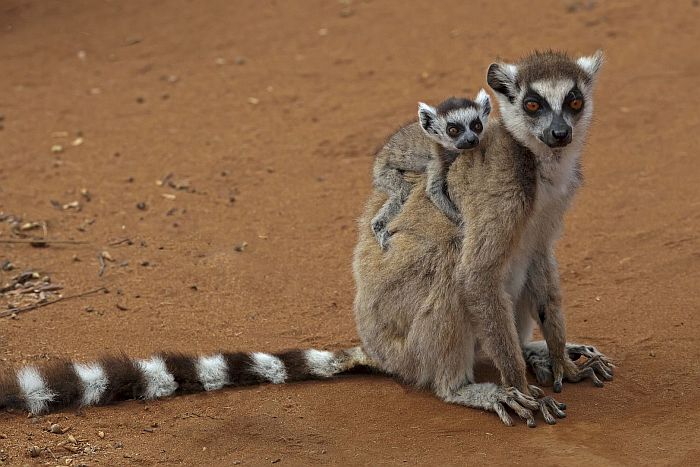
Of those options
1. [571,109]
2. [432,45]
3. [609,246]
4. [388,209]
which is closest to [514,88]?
[571,109]

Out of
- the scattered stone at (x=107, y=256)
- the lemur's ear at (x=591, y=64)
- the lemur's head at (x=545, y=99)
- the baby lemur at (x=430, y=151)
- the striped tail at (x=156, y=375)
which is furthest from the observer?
the scattered stone at (x=107, y=256)

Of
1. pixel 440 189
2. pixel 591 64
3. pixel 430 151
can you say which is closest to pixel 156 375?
pixel 440 189

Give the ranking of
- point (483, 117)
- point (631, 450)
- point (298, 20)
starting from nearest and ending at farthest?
point (631, 450)
point (483, 117)
point (298, 20)

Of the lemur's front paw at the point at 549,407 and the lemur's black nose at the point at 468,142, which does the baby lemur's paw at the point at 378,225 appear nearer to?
the lemur's black nose at the point at 468,142

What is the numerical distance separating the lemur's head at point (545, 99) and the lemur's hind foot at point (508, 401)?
142 cm

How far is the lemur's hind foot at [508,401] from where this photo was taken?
5688 millimetres

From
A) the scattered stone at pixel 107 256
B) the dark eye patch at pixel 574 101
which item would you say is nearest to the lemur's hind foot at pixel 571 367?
the dark eye patch at pixel 574 101

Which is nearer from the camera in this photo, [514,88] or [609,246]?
[514,88]

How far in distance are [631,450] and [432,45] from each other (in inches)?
332

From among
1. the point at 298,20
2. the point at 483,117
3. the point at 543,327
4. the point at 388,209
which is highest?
the point at 298,20

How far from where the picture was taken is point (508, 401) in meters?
5.75

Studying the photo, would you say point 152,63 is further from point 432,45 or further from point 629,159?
point 629,159

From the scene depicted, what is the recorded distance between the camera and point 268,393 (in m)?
6.15

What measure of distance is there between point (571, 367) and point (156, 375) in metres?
2.57
